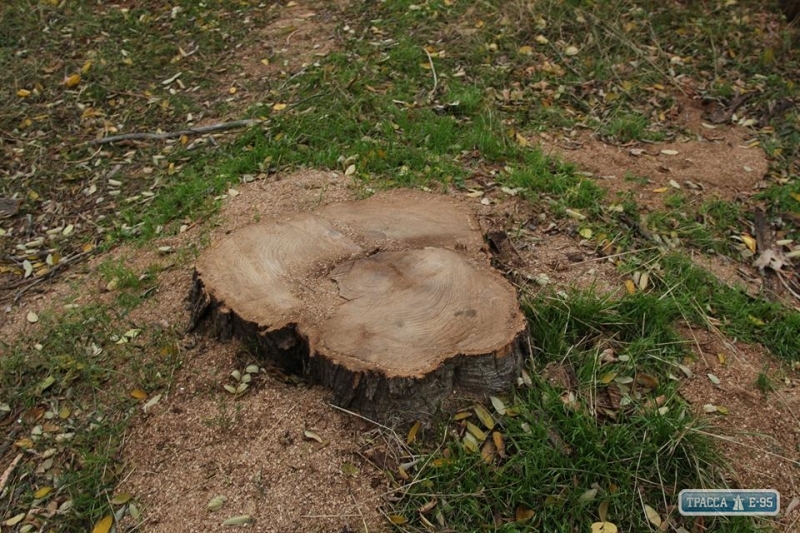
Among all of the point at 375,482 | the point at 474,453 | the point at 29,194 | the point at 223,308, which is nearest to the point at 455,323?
the point at 474,453

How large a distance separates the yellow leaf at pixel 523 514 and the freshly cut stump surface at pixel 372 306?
41cm

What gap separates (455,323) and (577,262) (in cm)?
101

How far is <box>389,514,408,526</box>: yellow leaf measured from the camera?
2238mm

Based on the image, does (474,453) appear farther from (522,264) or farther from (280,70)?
(280,70)

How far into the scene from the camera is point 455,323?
7.89ft

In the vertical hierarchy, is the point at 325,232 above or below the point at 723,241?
above

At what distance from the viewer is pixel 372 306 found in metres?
2.48

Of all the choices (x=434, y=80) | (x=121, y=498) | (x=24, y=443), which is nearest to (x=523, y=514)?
(x=121, y=498)

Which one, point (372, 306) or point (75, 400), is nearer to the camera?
point (372, 306)

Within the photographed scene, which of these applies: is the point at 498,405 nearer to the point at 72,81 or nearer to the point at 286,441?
the point at 286,441

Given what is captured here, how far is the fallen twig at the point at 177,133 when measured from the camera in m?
4.32

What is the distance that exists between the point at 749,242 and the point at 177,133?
11.1 feet
